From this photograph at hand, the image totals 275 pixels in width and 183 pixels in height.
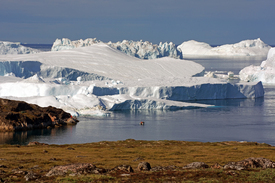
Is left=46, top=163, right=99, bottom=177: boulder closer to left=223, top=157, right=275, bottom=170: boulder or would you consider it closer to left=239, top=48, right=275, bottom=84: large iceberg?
left=223, top=157, right=275, bottom=170: boulder

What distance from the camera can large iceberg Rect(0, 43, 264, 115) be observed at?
183ft

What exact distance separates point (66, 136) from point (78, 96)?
1729 centimetres

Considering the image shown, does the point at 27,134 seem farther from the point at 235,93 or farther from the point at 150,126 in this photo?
the point at 235,93

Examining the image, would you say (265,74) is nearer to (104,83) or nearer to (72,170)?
(104,83)

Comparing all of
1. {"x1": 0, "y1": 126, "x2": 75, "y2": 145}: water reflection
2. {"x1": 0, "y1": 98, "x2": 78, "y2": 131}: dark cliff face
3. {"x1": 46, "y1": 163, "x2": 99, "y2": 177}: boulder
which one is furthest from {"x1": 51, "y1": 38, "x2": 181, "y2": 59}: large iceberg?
{"x1": 46, "y1": 163, "x2": 99, "y2": 177}: boulder

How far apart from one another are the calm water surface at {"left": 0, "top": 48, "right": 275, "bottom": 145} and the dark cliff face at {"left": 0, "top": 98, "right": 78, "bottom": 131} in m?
1.37

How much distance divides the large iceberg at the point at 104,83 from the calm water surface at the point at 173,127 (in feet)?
10.6

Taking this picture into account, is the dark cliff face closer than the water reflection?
No

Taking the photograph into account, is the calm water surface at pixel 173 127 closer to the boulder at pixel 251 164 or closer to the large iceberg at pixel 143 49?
the boulder at pixel 251 164

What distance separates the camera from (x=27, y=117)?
1655 inches

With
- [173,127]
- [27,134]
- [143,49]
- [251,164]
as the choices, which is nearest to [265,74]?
[143,49]

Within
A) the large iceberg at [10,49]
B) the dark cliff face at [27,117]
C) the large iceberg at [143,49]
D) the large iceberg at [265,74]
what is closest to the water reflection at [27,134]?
the dark cliff face at [27,117]

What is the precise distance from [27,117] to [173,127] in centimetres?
1546

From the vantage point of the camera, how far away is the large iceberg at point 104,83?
5572 centimetres
